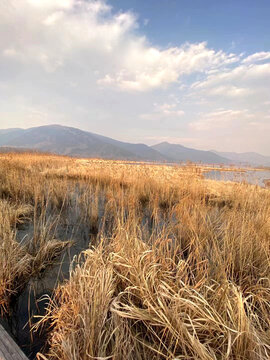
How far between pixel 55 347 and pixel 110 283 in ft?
1.71

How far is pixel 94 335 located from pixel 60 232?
2430mm

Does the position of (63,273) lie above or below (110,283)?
below

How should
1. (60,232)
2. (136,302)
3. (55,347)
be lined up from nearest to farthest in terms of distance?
(55,347), (136,302), (60,232)

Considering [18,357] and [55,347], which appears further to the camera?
[55,347]

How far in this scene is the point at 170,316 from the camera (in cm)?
112

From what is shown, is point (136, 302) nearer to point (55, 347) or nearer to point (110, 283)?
point (110, 283)

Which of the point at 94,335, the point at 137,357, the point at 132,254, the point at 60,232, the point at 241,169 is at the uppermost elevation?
the point at 241,169

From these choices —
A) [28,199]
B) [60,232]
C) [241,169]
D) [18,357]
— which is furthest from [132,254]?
[241,169]

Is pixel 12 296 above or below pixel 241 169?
below

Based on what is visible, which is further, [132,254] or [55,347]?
[132,254]

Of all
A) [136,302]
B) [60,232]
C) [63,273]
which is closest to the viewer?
[136,302]

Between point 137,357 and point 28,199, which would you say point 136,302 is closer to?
point 137,357

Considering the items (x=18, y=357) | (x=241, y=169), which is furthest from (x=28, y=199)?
(x=241, y=169)

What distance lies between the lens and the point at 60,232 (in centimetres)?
317
